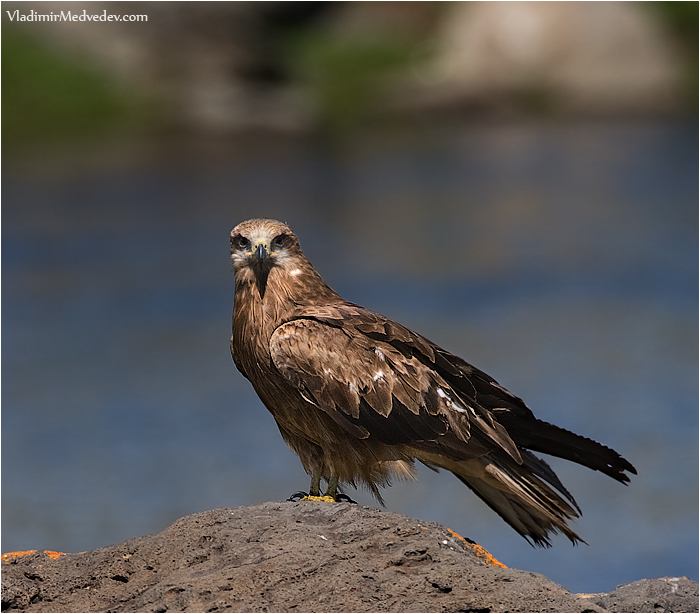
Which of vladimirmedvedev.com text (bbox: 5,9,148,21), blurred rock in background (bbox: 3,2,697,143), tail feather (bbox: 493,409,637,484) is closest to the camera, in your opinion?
tail feather (bbox: 493,409,637,484)

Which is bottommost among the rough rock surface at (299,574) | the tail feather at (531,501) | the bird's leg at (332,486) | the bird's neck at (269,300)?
the rough rock surface at (299,574)

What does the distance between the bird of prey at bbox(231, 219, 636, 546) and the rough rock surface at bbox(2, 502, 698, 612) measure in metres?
0.86

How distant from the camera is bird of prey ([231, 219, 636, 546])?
21.0 ft

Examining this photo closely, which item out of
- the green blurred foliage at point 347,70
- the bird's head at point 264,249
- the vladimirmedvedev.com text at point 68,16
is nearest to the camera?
the bird's head at point 264,249

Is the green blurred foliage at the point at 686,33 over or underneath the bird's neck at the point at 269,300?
over

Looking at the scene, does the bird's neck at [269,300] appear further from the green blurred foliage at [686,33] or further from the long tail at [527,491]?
the green blurred foliage at [686,33]

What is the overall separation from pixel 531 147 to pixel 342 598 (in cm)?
2683

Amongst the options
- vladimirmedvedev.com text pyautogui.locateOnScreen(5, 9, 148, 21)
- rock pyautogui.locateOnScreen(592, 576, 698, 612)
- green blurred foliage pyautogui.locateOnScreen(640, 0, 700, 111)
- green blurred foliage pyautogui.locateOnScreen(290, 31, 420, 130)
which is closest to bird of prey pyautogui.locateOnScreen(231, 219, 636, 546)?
rock pyautogui.locateOnScreen(592, 576, 698, 612)

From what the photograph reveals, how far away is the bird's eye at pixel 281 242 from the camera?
6734 mm

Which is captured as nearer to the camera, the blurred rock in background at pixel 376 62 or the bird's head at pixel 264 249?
the bird's head at pixel 264 249

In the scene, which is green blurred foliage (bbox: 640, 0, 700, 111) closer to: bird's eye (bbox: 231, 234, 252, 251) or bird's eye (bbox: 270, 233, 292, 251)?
bird's eye (bbox: 270, 233, 292, 251)

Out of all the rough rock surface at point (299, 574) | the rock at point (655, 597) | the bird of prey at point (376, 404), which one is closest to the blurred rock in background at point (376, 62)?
the bird of prey at point (376, 404)

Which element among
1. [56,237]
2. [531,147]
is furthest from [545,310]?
[531,147]

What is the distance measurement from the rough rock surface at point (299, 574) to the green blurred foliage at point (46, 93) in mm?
24671
